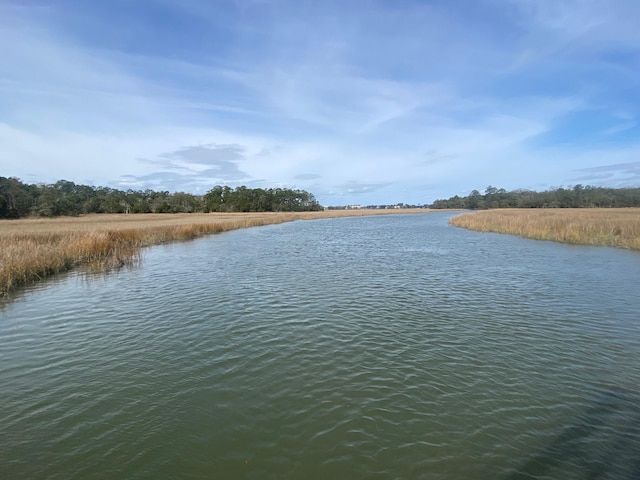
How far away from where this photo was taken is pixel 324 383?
5730mm

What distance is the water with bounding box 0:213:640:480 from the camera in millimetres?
4008

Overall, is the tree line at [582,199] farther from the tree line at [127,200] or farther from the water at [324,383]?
the water at [324,383]

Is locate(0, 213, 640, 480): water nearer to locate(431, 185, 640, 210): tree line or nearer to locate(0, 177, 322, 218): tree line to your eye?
locate(0, 177, 322, 218): tree line

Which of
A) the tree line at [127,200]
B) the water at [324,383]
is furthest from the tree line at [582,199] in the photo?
the water at [324,383]

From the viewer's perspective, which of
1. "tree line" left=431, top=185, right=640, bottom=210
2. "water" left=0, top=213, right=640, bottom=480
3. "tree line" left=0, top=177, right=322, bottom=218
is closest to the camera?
"water" left=0, top=213, right=640, bottom=480

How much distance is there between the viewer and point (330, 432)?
14.6ft

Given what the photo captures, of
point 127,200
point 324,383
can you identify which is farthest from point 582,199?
point 127,200

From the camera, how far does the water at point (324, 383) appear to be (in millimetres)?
4008

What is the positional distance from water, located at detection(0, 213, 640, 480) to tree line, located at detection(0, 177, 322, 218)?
68.6 m

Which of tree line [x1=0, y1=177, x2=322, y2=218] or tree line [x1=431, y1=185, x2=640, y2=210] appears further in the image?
tree line [x1=431, y1=185, x2=640, y2=210]

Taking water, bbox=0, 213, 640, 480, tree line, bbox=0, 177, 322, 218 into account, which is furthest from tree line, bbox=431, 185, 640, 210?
water, bbox=0, 213, 640, 480

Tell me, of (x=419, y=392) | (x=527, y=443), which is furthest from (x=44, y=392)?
(x=527, y=443)

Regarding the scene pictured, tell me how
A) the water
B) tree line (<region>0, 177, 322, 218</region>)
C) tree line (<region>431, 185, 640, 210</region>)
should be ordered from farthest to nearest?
tree line (<region>431, 185, 640, 210</region>) < tree line (<region>0, 177, 322, 218</region>) < the water

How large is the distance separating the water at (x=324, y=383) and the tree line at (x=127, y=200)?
68634 mm
